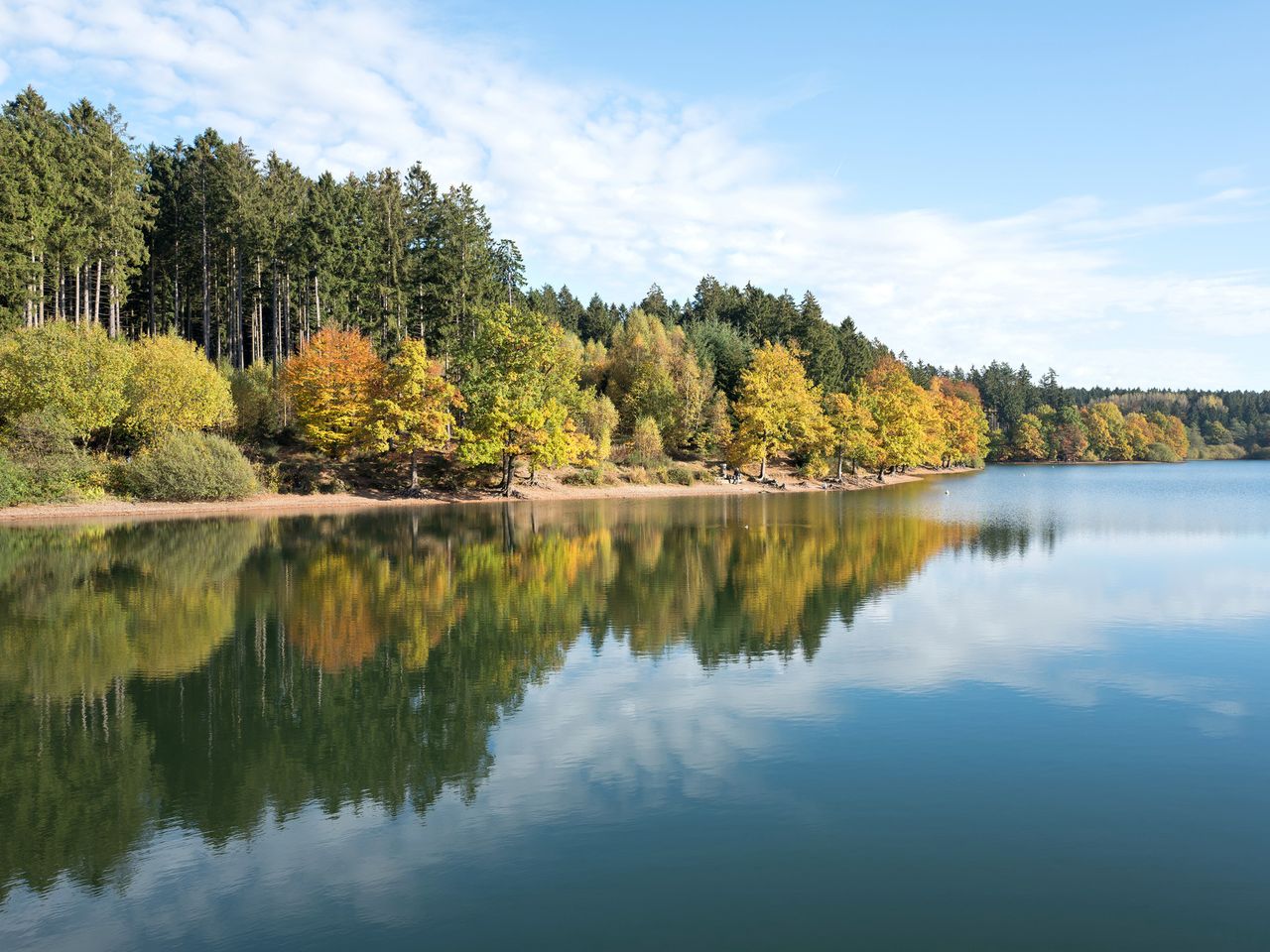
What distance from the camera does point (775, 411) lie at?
80.9m

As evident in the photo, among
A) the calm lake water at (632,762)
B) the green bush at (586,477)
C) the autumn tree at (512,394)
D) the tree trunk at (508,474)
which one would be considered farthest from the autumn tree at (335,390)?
the calm lake water at (632,762)

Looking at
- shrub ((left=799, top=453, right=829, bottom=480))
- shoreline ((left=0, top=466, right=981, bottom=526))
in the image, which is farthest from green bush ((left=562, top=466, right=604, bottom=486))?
shrub ((left=799, top=453, right=829, bottom=480))

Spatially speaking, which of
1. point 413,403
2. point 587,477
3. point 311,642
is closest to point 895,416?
point 587,477

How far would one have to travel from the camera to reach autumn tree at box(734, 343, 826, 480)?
80.4 metres

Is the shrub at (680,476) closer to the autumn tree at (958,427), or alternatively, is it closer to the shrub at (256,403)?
the shrub at (256,403)

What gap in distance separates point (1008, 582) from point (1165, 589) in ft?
15.2

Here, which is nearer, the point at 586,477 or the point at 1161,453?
the point at 586,477

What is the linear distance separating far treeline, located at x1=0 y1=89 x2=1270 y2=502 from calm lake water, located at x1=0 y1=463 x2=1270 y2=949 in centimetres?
2702

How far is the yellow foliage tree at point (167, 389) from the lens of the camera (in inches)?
2192

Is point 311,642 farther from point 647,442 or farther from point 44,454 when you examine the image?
point 647,442

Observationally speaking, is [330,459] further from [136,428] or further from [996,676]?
[996,676]

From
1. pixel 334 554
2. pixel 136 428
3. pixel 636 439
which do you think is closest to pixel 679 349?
pixel 636 439

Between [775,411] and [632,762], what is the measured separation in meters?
69.3

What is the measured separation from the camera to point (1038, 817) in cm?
1146
